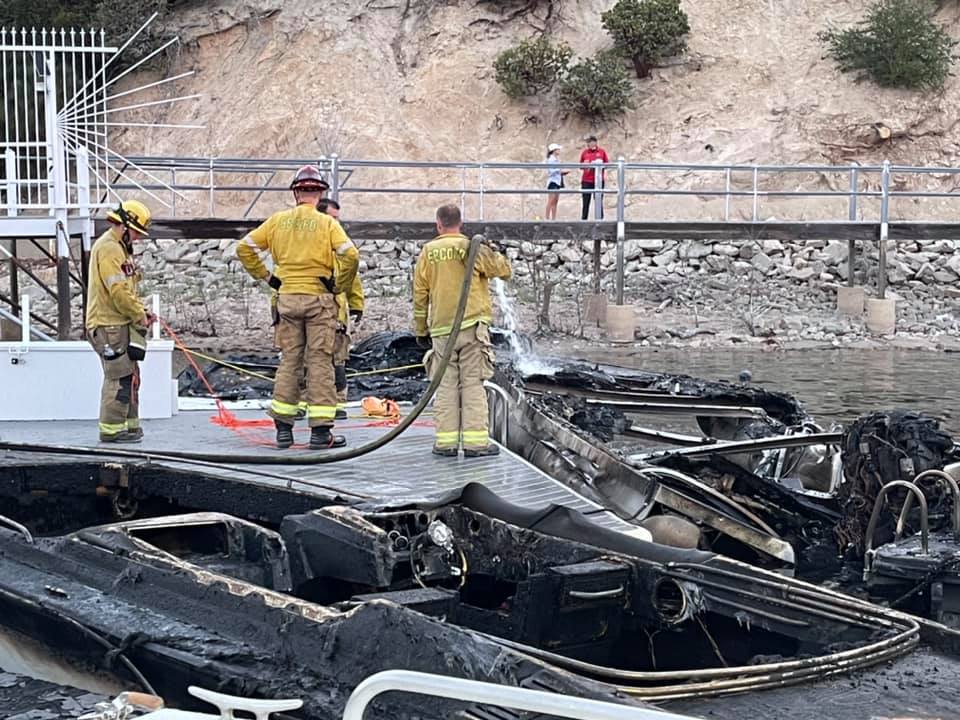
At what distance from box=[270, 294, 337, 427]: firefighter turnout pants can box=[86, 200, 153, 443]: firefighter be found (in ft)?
3.26

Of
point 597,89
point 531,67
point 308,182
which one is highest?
point 531,67

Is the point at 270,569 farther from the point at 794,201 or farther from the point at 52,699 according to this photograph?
the point at 794,201

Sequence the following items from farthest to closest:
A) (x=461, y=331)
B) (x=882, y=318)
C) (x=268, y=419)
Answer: (x=882, y=318) → (x=268, y=419) → (x=461, y=331)

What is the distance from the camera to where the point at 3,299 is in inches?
585

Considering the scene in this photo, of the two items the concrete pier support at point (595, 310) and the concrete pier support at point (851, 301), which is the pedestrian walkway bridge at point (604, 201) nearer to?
the concrete pier support at point (595, 310)

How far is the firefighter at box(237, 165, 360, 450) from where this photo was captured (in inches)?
362

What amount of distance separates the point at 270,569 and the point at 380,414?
177 inches

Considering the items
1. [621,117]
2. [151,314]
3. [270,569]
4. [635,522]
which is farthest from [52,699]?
[621,117]

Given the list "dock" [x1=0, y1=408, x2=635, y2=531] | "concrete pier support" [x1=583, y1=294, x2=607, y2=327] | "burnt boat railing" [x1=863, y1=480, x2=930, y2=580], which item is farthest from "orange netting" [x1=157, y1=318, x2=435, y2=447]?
"concrete pier support" [x1=583, y1=294, x2=607, y2=327]

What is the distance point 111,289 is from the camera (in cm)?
923

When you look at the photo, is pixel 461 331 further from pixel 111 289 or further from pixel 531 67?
pixel 531 67

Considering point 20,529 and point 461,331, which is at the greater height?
point 461,331

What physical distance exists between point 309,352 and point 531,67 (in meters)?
26.3

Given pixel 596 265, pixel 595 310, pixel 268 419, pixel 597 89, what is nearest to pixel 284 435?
pixel 268 419
